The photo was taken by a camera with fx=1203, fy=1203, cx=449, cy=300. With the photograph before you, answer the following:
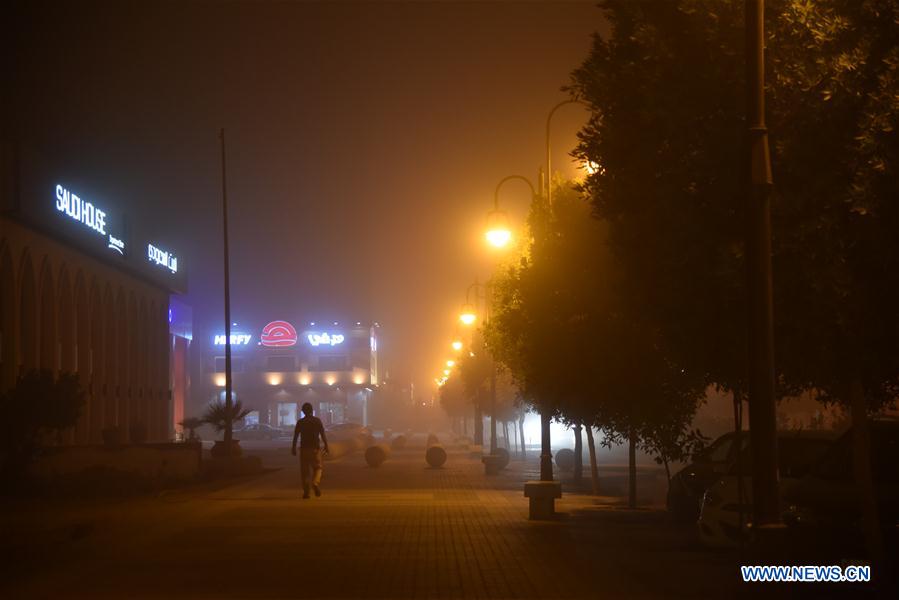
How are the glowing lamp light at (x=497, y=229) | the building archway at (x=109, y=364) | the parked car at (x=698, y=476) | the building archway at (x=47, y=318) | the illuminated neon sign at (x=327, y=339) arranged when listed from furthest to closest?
1. the illuminated neon sign at (x=327, y=339)
2. the building archway at (x=109, y=364)
3. the building archway at (x=47, y=318)
4. the glowing lamp light at (x=497, y=229)
5. the parked car at (x=698, y=476)

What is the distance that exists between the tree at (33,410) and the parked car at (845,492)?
2449 centimetres

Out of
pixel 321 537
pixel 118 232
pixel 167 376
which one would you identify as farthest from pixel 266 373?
pixel 321 537

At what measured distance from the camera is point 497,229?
31625 mm

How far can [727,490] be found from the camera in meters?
16.5

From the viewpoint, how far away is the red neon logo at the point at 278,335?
148m

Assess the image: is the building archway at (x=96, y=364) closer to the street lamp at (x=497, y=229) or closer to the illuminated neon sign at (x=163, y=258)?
the illuminated neon sign at (x=163, y=258)

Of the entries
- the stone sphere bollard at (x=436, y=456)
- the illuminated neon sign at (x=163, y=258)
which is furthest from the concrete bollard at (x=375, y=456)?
the illuminated neon sign at (x=163, y=258)

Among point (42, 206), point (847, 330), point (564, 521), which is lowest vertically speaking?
point (564, 521)

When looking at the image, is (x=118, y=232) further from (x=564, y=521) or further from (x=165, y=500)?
(x=564, y=521)

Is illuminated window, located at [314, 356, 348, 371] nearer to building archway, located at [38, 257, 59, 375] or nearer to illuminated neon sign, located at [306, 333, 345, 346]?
illuminated neon sign, located at [306, 333, 345, 346]

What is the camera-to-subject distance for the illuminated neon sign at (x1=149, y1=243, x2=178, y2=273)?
72.9m

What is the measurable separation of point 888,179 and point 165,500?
18974 mm

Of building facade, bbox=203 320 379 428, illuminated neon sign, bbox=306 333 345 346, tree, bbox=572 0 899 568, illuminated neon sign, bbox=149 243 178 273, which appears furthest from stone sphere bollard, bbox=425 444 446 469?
illuminated neon sign, bbox=306 333 345 346

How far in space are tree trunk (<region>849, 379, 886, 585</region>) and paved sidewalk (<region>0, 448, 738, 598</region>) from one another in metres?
1.59
